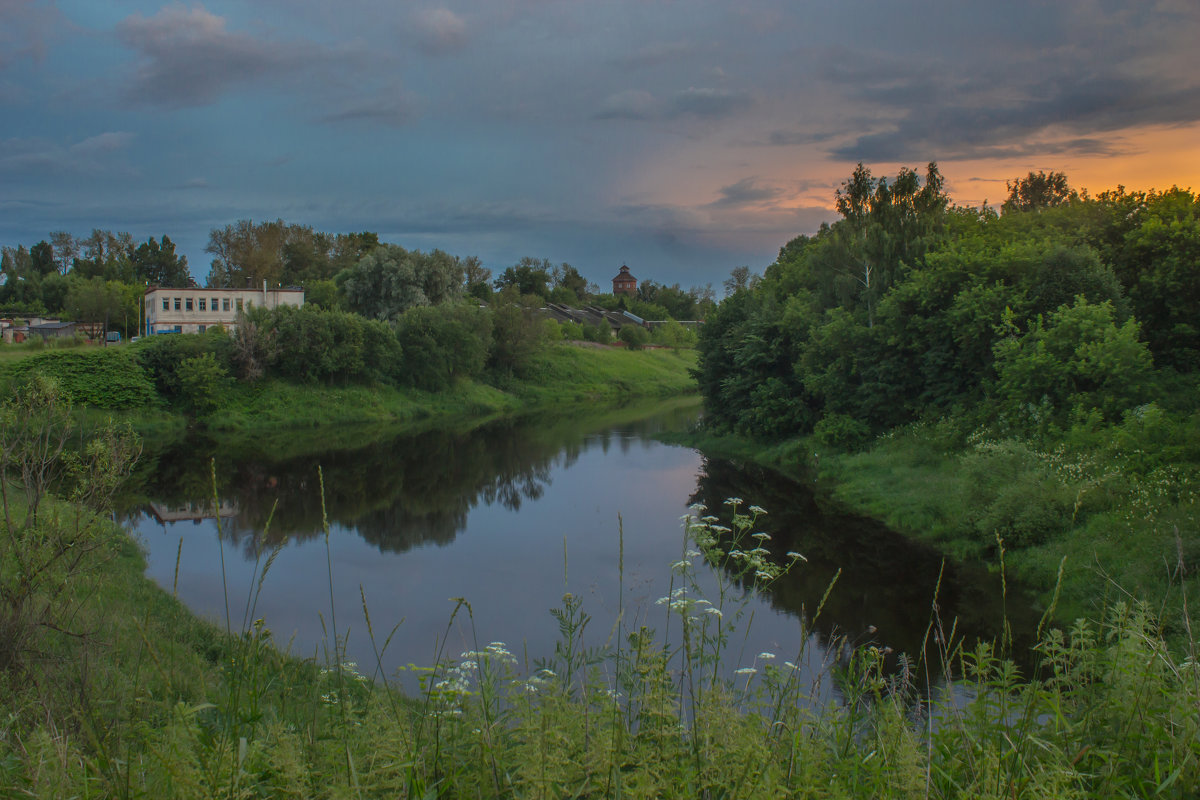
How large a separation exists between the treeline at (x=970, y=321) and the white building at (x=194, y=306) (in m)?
39.8

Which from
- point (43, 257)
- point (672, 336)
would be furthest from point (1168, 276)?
point (43, 257)

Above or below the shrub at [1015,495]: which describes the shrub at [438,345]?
above

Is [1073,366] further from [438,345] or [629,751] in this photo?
[438,345]

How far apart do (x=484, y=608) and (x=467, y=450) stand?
66.6 feet

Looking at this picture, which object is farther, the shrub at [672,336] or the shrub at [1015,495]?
the shrub at [672,336]

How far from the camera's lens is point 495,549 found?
1812 cm

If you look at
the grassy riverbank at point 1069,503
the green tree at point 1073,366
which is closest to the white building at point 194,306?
the grassy riverbank at point 1069,503

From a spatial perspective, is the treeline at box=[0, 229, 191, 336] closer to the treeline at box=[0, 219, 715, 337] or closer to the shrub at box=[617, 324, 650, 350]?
the treeline at box=[0, 219, 715, 337]

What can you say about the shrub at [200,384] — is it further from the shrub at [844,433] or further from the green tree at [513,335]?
the shrub at [844,433]

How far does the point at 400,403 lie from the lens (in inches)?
1823

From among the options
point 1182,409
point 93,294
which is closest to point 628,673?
point 1182,409

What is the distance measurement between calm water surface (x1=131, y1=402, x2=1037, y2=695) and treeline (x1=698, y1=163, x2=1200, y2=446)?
4.12 metres

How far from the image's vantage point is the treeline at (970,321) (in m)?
17.9

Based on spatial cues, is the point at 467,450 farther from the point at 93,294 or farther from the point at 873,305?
the point at 93,294
